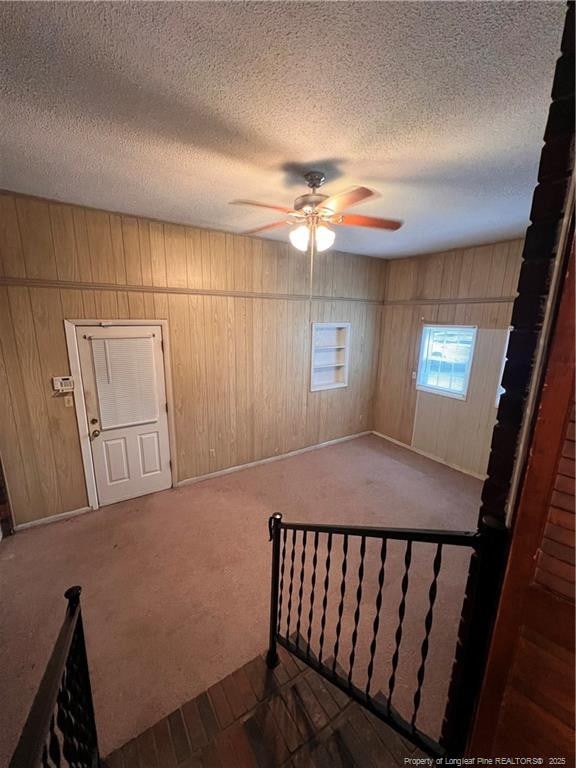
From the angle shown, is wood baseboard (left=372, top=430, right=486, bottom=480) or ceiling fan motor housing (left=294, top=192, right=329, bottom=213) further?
wood baseboard (left=372, top=430, right=486, bottom=480)

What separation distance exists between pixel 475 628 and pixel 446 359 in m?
4.10

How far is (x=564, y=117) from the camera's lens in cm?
72

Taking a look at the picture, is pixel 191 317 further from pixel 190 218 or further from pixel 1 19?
pixel 1 19

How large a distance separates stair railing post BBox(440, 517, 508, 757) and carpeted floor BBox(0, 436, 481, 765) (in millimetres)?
804

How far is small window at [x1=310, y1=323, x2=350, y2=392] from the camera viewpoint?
191 inches

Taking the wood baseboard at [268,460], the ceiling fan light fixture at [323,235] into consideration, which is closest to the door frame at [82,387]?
the wood baseboard at [268,460]

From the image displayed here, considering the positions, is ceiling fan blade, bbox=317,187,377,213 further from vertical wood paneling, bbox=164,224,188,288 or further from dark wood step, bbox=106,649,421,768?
dark wood step, bbox=106,649,421,768

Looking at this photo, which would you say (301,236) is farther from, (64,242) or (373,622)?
(373,622)

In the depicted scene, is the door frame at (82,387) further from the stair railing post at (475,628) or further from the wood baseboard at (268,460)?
the stair railing post at (475,628)

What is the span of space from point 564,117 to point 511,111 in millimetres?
1024

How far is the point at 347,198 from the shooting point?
6.08 feet

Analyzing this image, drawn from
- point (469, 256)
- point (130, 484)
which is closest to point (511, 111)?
point (469, 256)

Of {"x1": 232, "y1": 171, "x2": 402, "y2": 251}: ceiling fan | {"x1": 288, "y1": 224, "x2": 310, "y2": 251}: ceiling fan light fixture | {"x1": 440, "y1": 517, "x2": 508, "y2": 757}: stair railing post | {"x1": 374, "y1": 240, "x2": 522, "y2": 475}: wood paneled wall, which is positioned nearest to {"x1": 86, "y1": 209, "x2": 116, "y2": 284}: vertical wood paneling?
{"x1": 232, "y1": 171, "x2": 402, "y2": 251}: ceiling fan

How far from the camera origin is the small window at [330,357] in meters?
4.86
